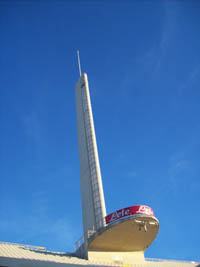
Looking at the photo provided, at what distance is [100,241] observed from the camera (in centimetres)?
5019

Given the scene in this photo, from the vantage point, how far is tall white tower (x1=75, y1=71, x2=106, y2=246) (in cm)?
5781

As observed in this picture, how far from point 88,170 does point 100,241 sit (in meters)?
18.0

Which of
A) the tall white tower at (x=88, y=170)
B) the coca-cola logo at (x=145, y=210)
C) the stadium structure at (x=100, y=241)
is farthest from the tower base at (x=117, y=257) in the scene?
the coca-cola logo at (x=145, y=210)

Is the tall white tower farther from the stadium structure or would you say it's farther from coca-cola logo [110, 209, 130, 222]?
coca-cola logo [110, 209, 130, 222]

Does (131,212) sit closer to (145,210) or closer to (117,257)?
(145,210)

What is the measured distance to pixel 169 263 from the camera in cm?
5775

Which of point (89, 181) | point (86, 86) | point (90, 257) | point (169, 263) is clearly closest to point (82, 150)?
point (89, 181)

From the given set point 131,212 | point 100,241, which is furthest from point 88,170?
point 131,212

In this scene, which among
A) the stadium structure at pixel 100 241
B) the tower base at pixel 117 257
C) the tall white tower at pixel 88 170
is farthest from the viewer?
the tall white tower at pixel 88 170

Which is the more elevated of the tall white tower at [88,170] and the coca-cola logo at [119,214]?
the tall white tower at [88,170]

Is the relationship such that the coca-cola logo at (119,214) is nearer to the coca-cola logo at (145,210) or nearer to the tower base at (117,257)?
the coca-cola logo at (145,210)

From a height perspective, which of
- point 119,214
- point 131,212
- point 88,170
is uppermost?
point 88,170

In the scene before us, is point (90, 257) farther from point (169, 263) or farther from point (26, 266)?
point (169, 263)

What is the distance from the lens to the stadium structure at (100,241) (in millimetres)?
46688
